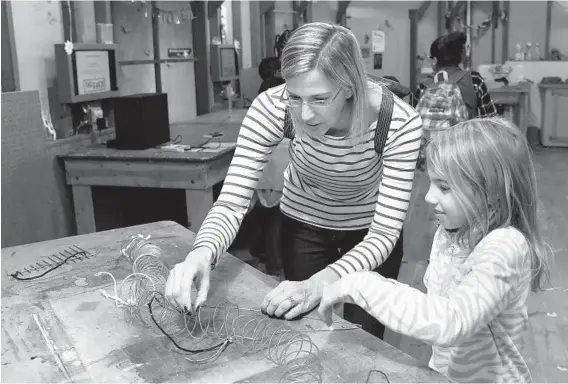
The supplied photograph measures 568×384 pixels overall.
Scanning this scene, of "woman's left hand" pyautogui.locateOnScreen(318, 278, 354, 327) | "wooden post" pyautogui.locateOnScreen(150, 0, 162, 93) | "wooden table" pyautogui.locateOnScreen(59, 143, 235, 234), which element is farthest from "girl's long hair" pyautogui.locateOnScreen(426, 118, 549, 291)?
"wooden post" pyautogui.locateOnScreen(150, 0, 162, 93)

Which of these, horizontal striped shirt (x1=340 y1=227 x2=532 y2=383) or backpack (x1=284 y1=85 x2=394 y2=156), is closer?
horizontal striped shirt (x1=340 y1=227 x2=532 y2=383)

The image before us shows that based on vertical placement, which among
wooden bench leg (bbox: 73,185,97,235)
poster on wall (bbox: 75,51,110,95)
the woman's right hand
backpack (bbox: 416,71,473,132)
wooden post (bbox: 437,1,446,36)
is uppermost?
wooden post (bbox: 437,1,446,36)

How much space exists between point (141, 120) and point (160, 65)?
1325 millimetres

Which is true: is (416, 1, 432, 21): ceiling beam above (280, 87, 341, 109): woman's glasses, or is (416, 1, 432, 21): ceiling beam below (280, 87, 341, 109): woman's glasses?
above

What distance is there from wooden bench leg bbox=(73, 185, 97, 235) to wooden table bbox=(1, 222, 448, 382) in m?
1.53

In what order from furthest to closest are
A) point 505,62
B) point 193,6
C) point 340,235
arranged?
point 505,62
point 193,6
point 340,235

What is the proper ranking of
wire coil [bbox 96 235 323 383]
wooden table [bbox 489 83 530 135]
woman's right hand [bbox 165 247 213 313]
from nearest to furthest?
1. wire coil [bbox 96 235 323 383]
2. woman's right hand [bbox 165 247 213 313]
3. wooden table [bbox 489 83 530 135]

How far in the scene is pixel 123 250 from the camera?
6.05 feet

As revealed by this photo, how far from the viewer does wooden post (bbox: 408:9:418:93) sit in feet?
26.1

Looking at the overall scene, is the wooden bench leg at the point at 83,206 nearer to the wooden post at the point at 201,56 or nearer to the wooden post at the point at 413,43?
the wooden post at the point at 201,56

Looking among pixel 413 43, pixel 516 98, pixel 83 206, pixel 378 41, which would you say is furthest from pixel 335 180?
pixel 413 43

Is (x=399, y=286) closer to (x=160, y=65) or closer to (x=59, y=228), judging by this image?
(x=59, y=228)

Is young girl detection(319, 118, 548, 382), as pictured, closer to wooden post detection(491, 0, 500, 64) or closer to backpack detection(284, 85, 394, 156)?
backpack detection(284, 85, 394, 156)

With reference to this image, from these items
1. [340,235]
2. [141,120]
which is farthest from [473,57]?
[340,235]
